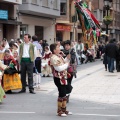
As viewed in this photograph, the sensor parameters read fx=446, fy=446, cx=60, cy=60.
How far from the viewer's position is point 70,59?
11.9 m

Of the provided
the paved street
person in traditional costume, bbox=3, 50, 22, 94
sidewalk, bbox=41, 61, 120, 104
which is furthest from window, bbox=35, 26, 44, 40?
person in traditional costume, bbox=3, 50, 22, 94

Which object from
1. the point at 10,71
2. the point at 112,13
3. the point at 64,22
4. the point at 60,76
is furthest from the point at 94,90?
the point at 112,13

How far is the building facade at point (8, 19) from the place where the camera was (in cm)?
3055

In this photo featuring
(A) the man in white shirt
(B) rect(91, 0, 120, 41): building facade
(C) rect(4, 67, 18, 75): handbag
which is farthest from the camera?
(B) rect(91, 0, 120, 41): building facade

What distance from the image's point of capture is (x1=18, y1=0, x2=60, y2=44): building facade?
34156 mm

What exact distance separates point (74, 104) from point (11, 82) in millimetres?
2922

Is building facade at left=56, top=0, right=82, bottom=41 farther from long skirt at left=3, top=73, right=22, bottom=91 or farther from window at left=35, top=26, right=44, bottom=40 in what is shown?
long skirt at left=3, top=73, right=22, bottom=91

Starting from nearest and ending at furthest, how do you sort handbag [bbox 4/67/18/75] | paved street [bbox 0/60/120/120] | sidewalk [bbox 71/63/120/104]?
paved street [bbox 0/60/120/120] → sidewalk [bbox 71/63/120/104] → handbag [bbox 4/67/18/75]

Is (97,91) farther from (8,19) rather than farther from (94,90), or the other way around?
(8,19)

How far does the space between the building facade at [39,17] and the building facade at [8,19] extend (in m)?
1.09

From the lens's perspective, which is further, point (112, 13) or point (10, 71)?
point (112, 13)

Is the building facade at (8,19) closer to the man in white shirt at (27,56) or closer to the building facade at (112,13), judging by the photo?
the man in white shirt at (27,56)

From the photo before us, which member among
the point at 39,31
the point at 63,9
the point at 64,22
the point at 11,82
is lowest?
the point at 11,82

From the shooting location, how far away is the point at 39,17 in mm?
37906
